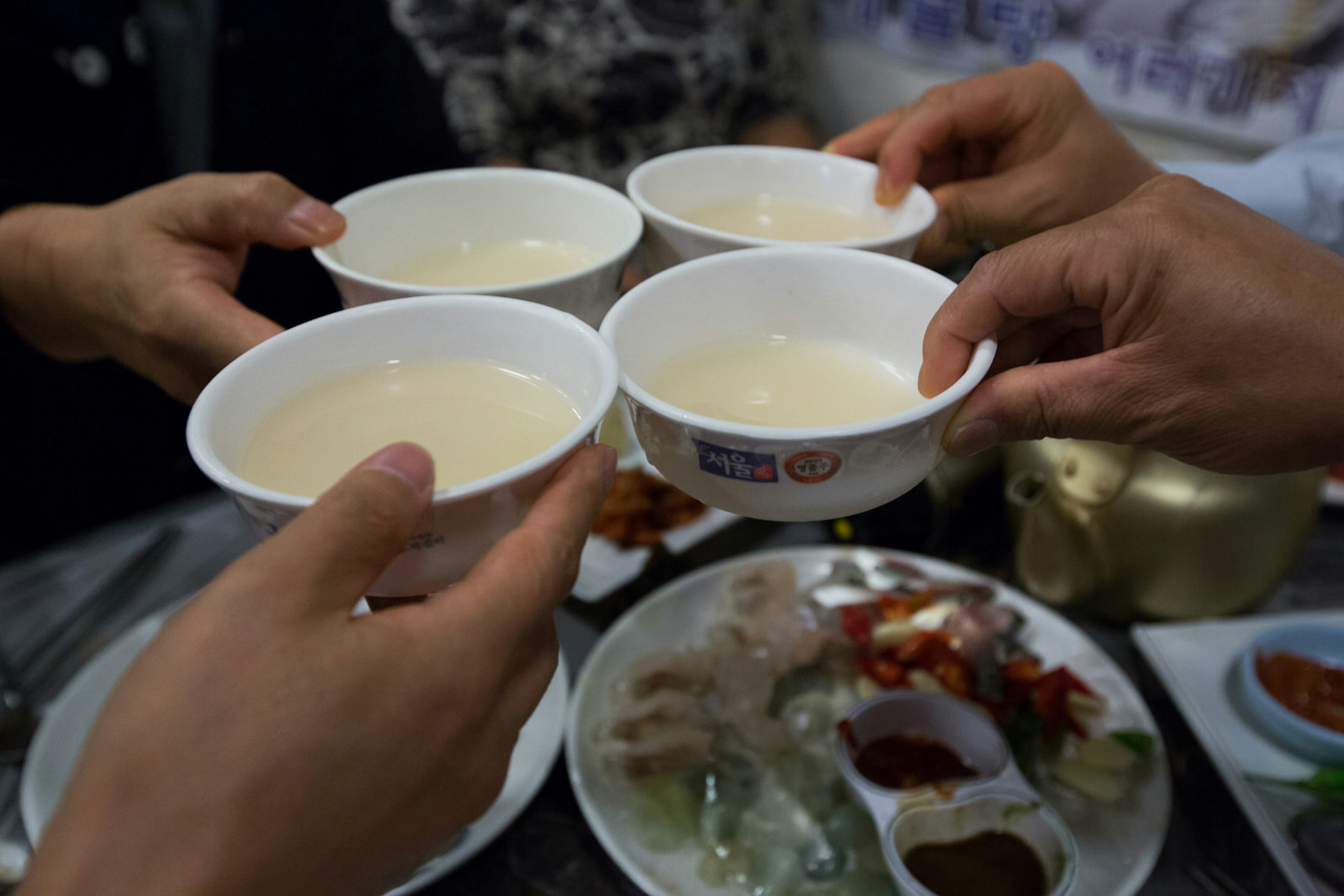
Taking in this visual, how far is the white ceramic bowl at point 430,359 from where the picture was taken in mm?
521

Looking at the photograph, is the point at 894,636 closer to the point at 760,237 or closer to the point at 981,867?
the point at 981,867

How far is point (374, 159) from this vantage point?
1655 millimetres

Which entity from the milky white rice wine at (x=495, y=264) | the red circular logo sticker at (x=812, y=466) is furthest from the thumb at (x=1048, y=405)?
the milky white rice wine at (x=495, y=264)

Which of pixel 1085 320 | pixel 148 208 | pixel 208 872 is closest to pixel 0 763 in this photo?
pixel 148 208

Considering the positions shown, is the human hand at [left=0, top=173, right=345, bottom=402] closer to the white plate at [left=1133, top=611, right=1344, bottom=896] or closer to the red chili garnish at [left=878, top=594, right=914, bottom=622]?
the red chili garnish at [left=878, top=594, right=914, bottom=622]

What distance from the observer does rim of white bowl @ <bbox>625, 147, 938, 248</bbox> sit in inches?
31.8

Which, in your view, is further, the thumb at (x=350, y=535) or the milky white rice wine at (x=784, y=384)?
the milky white rice wine at (x=784, y=384)

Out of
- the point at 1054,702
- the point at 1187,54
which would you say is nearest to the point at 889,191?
the point at 1054,702

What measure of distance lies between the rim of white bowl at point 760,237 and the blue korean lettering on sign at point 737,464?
Answer: 29cm

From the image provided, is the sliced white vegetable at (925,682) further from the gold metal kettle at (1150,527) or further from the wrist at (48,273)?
the wrist at (48,273)

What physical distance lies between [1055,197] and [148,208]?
3.64 ft

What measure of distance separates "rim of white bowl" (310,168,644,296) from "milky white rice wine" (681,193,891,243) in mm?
149

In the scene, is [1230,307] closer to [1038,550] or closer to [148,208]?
[1038,550]

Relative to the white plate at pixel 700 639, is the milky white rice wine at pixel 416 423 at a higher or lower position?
higher
